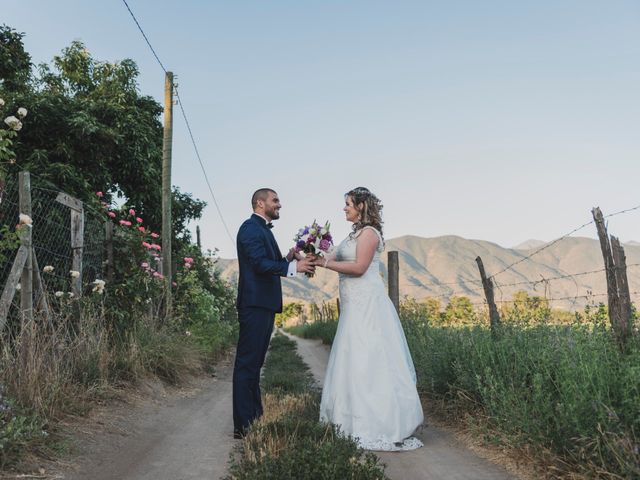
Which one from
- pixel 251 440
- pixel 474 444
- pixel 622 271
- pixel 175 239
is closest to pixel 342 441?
pixel 251 440

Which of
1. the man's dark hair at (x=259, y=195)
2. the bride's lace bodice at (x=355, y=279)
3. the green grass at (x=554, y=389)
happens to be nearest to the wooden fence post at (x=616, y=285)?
the green grass at (x=554, y=389)

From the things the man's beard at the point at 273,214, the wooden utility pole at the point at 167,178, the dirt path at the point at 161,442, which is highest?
the wooden utility pole at the point at 167,178

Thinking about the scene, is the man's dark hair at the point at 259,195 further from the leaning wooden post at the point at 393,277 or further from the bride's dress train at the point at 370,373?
the leaning wooden post at the point at 393,277

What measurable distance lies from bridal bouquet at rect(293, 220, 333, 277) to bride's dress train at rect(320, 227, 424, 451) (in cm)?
15

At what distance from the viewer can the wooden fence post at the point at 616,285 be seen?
539cm

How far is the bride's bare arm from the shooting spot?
561 cm

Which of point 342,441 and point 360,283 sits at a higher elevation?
point 360,283

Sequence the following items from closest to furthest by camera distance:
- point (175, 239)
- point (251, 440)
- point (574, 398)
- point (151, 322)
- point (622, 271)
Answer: point (574, 398) < point (251, 440) < point (622, 271) < point (151, 322) < point (175, 239)

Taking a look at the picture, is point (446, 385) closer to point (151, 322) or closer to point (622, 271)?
point (622, 271)

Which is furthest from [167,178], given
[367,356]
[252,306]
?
[367,356]

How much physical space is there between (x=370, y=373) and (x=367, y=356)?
15cm

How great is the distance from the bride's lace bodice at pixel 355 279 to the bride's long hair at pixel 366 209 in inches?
3.5

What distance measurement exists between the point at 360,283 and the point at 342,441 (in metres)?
1.69

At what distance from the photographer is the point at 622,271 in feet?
18.5
